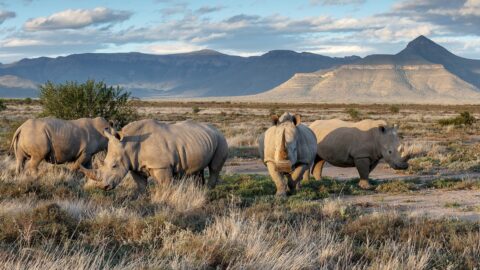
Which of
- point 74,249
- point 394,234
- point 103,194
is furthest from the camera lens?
point 103,194

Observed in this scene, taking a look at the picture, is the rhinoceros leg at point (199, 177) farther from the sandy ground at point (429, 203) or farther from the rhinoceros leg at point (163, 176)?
the sandy ground at point (429, 203)

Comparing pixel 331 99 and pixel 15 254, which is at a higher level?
pixel 15 254

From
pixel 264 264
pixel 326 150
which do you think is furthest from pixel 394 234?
pixel 326 150

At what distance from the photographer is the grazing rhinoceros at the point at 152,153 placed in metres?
11.8

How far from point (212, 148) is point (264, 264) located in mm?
6466

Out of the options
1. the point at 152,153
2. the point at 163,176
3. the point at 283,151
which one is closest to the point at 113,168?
the point at 152,153

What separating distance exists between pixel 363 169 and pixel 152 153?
18.2 ft

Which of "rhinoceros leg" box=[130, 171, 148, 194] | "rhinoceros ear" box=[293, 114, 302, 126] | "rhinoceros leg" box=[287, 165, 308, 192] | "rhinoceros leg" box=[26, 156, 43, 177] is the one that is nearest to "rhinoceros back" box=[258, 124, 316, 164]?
"rhinoceros leg" box=[287, 165, 308, 192]

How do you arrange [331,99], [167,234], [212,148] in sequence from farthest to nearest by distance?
[331,99], [212,148], [167,234]

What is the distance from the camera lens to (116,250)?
743cm

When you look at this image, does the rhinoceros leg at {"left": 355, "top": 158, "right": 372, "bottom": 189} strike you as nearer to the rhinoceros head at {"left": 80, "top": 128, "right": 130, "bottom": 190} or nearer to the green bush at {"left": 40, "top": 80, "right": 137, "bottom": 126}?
the rhinoceros head at {"left": 80, "top": 128, "right": 130, "bottom": 190}

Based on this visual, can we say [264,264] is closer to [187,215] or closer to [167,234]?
[167,234]

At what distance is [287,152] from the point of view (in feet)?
41.2

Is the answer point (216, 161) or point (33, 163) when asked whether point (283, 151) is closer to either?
point (216, 161)
